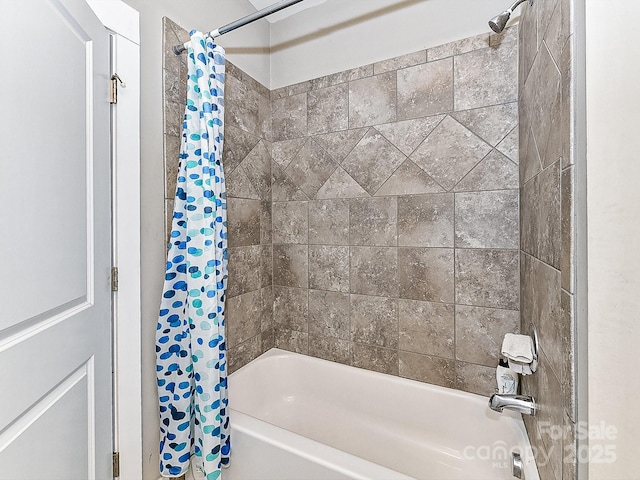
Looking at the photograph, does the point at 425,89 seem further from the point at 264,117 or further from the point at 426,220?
the point at 264,117

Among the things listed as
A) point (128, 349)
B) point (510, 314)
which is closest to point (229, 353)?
point (128, 349)

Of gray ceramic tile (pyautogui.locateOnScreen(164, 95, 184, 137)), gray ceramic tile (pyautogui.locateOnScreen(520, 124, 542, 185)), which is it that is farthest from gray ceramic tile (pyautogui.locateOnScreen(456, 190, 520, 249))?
gray ceramic tile (pyautogui.locateOnScreen(164, 95, 184, 137))

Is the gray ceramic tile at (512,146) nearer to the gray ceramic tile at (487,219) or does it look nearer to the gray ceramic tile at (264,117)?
the gray ceramic tile at (487,219)

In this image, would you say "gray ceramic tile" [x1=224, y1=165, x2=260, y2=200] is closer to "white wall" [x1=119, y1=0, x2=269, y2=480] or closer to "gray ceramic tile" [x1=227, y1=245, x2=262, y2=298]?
"gray ceramic tile" [x1=227, y1=245, x2=262, y2=298]

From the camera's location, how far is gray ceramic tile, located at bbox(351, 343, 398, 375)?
1.72 m

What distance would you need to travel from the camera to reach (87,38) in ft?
3.19

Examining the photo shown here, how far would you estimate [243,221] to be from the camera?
181cm

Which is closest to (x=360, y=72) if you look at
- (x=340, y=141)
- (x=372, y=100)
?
(x=372, y=100)

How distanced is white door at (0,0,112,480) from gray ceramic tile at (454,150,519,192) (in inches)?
62.1

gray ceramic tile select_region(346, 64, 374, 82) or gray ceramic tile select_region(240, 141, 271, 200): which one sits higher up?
gray ceramic tile select_region(346, 64, 374, 82)

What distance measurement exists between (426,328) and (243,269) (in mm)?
1097

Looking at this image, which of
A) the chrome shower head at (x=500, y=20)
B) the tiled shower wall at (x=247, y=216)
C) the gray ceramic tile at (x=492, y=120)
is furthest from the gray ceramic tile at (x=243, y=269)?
the chrome shower head at (x=500, y=20)

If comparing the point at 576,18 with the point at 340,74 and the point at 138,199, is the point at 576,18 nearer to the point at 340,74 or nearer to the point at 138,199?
the point at 340,74

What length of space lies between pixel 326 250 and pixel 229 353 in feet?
2.71
